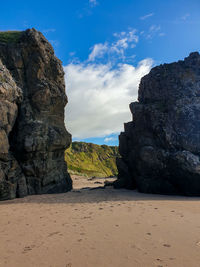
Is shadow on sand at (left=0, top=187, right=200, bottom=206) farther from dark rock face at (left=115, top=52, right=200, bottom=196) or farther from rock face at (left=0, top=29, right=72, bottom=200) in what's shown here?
dark rock face at (left=115, top=52, right=200, bottom=196)

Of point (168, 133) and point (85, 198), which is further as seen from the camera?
point (168, 133)

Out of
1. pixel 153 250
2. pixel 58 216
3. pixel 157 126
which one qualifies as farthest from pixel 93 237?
pixel 157 126

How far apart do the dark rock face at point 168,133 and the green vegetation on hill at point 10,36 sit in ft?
58.0


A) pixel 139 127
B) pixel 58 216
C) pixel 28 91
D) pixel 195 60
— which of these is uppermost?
pixel 195 60

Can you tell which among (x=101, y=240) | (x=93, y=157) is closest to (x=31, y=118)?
(x=101, y=240)

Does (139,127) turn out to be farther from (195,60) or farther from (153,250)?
(153,250)

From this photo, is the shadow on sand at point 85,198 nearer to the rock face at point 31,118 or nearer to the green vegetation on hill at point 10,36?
the rock face at point 31,118

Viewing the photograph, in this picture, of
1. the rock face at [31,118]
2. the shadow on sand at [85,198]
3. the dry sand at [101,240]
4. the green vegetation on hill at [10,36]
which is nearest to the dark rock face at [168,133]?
the shadow on sand at [85,198]

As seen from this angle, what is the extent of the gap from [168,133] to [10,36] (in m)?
23.3

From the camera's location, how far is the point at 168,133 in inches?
775

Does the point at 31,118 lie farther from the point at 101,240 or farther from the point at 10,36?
the point at 101,240

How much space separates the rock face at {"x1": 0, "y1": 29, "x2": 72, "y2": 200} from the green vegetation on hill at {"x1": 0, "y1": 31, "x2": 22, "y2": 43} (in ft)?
0.38

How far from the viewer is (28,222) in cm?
811

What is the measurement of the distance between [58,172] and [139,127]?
489 inches
